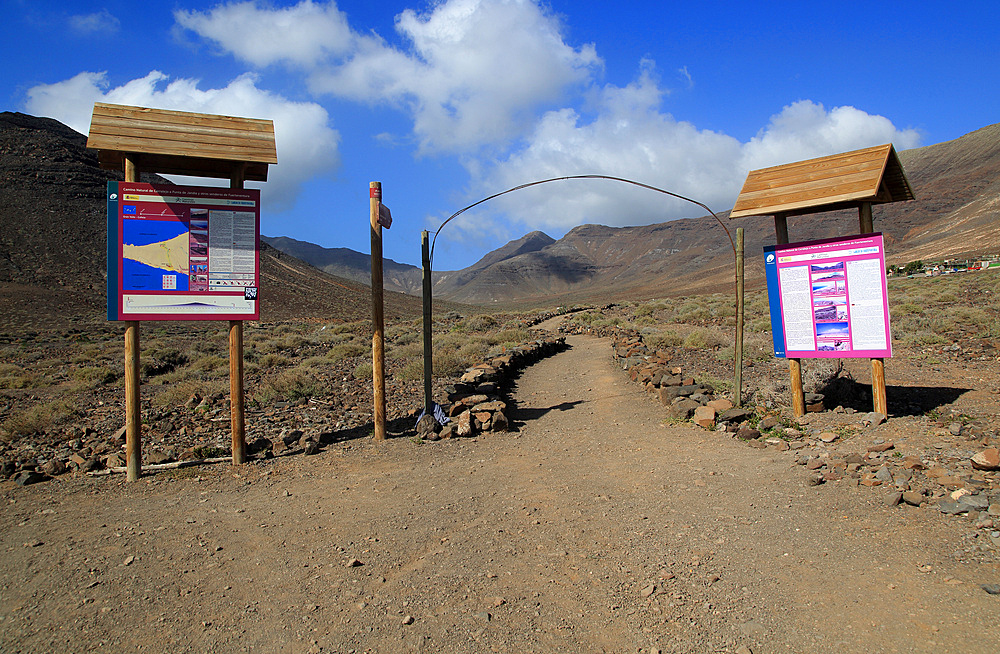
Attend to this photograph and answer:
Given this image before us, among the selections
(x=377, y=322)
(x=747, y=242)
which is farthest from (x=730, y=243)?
(x=377, y=322)

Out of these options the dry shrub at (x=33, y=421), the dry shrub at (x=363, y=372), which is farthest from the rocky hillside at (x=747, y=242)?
the dry shrub at (x=33, y=421)

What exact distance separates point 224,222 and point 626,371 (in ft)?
30.0

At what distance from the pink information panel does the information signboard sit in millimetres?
6959

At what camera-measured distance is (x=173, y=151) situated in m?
6.57

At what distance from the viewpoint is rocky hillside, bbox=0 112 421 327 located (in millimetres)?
44469

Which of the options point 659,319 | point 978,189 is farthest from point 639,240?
point 659,319

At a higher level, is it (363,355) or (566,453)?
(363,355)

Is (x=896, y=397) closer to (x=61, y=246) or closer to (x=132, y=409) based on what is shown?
(x=132, y=409)

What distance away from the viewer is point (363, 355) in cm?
1880

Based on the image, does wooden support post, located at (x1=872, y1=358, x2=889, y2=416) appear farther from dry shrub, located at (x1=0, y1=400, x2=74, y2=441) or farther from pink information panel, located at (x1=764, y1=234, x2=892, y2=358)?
dry shrub, located at (x1=0, y1=400, x2=74, y2=441)

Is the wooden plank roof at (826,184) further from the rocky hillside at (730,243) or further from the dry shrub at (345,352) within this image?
the rocky hillside at (730,243)

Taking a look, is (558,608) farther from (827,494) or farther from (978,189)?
(978,189)

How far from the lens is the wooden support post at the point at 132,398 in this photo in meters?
6.36

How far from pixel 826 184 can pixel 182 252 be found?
333 inches
